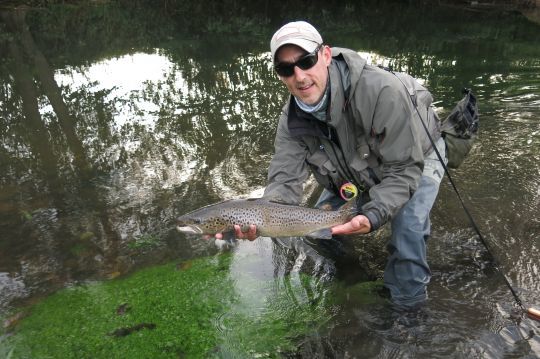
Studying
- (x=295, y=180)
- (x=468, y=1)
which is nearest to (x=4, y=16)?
(x=468, y=1)

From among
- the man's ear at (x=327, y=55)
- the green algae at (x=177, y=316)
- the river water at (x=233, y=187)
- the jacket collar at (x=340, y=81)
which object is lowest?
the green algae at (x=177, y=316)

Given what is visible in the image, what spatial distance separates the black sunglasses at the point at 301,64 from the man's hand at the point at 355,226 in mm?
1216

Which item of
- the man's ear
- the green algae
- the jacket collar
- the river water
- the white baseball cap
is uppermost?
the white baseball cap

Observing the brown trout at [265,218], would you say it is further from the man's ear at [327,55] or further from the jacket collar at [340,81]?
the man's ear at [327,55]

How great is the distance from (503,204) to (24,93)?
11.2 meters

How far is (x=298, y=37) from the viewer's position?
3227mm

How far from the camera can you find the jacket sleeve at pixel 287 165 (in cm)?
398

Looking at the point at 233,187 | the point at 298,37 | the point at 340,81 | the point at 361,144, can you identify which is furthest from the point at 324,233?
the point at 233,187

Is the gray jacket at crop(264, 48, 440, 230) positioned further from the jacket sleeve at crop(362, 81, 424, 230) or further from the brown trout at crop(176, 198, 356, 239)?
the brown trout at crop(176, 198, 356, 239)

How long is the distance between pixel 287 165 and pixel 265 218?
598 mm

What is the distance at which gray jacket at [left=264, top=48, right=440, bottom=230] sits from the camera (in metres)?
3.39

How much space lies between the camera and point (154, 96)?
1084 centimetres

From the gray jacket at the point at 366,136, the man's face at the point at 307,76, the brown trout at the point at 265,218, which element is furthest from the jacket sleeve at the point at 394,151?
the man's face at the point at 307,76

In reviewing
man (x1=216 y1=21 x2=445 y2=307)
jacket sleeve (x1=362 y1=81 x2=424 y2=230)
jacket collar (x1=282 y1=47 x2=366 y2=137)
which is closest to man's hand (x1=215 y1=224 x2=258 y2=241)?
man (x1=216 y1=21 x2=445 y2=307)
